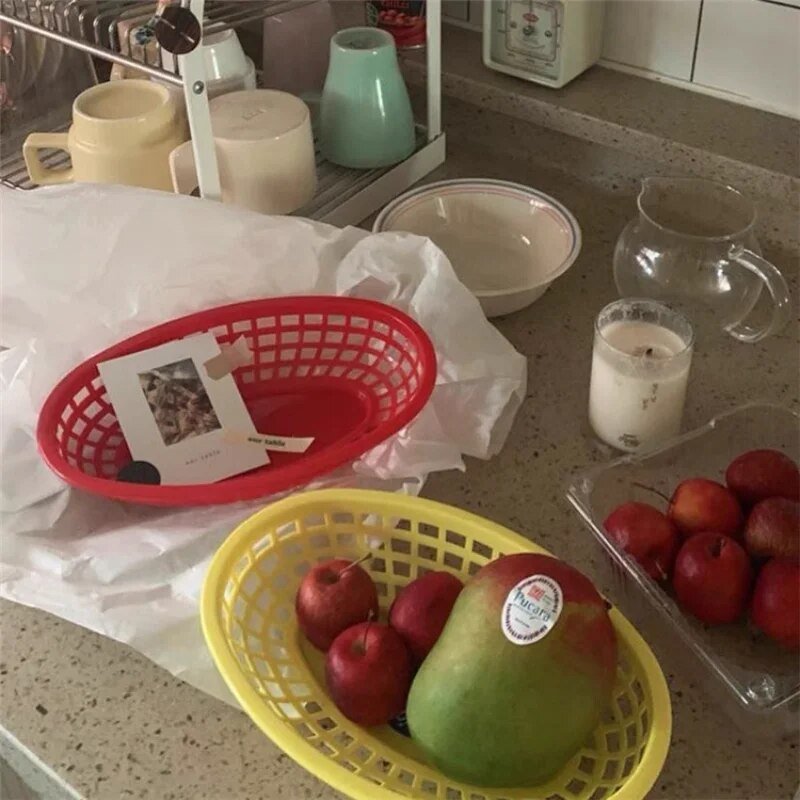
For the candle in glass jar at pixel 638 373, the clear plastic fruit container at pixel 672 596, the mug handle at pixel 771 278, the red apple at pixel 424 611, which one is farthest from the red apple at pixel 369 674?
the mug handle at pixel 771 278

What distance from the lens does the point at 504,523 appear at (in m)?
0.71

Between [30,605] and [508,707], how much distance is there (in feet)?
1.06

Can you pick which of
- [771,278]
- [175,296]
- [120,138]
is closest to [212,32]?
[120,138]

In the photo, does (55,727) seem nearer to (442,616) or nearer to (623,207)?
(442,616)

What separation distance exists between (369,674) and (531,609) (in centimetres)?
10

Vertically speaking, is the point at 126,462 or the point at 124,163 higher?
the point at 124,163

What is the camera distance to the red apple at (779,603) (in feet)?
1.90

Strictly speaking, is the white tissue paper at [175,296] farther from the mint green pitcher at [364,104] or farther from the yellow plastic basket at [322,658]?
the mint green pitcher at [364,104]

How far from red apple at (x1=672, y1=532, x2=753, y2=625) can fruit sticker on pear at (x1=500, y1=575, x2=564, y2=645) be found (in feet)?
0.39

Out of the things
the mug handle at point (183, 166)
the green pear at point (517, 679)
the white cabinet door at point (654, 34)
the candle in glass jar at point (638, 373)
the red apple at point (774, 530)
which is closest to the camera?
the green pear at point (517, 679)

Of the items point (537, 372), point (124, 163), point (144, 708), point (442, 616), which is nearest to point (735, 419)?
point (537, 372)

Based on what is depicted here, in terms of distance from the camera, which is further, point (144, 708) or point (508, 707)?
point (144, 708)

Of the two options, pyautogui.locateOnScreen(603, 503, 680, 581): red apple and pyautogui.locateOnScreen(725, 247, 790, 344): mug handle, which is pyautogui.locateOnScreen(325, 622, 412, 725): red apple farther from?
pyautogui.locateOnScreen(725, 247, 790, 344): mug handle

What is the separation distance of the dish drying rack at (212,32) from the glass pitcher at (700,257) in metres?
0.25
